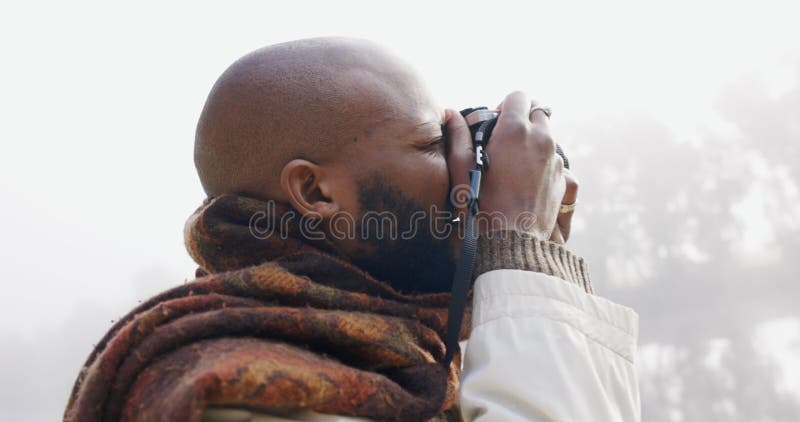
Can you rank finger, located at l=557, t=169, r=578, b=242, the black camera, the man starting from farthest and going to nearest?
finger, located at l=557, t=169, r=578, b=242 < the black camera < the man

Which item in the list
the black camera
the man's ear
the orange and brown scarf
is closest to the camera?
the orange and brown scarf

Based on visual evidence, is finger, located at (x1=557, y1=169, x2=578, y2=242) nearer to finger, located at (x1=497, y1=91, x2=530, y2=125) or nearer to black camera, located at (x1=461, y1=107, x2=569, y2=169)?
black camera, located at (x1=461, y1=107, x2=569, y2=169)

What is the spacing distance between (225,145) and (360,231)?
0.52m

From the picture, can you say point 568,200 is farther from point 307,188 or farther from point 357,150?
point 307,188

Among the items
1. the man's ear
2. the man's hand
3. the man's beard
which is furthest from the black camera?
the man's ear

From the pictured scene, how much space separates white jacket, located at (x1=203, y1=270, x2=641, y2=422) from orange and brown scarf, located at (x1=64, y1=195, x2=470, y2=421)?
0.10 meters

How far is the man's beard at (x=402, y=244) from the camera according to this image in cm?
237

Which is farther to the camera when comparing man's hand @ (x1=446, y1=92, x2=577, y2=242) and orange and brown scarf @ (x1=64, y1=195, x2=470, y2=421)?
man's hand @ (x1=446, y1=92, x2=577, y2=242)

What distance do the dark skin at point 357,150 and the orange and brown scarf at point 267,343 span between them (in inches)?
5.3

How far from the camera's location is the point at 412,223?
2.40 metres

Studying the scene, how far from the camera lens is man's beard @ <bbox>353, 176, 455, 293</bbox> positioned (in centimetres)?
237

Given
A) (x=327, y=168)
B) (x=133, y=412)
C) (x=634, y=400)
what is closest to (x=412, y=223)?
(x=327, y=168)

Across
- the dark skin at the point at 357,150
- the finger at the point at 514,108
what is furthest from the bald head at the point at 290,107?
the finger at the point at 514,108

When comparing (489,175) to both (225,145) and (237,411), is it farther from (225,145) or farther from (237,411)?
(237,411)
